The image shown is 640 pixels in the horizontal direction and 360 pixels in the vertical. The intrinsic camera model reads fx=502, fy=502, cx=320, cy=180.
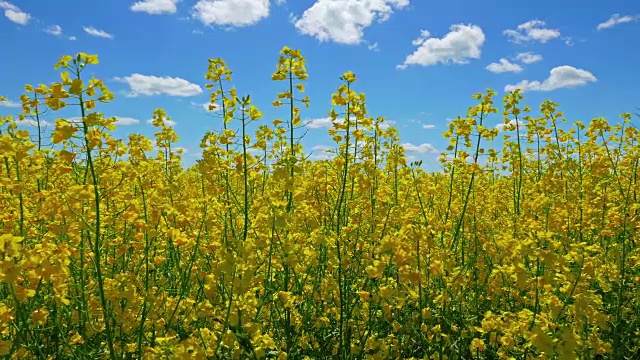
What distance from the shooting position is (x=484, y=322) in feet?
9.58

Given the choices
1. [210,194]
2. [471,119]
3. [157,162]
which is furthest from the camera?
[157,162]

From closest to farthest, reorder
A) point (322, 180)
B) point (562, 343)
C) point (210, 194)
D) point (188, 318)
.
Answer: point (562, 343), point (188, 318), point (210, 194), point (322, 180)

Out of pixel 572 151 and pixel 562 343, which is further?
pixel 572 151

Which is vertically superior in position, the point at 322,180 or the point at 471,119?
the point at 471,119

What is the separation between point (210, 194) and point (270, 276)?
2.95 feet

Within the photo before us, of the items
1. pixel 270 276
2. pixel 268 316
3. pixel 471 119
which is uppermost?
pixel 471 119

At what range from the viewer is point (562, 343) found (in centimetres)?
206

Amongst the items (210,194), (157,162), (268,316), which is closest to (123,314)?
(268,316)

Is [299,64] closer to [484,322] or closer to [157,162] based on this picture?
[484,322]

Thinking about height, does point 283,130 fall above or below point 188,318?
above

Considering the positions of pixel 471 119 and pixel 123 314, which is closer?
pixel 123 314

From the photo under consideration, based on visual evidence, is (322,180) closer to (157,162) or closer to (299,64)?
(299,64)

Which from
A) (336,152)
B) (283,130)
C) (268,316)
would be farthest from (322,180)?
(268,316)

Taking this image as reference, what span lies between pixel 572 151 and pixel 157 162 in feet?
18.8
